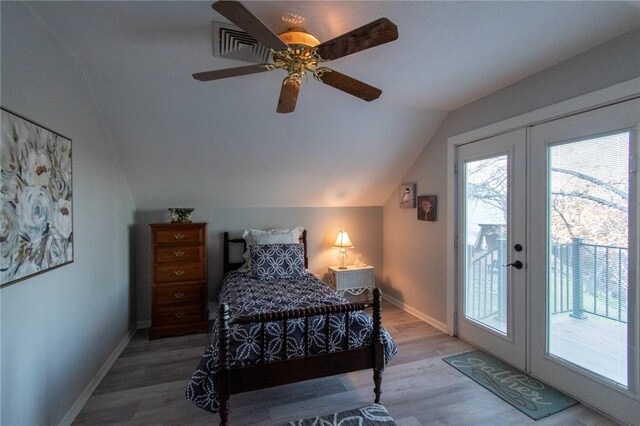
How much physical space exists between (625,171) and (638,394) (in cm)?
139

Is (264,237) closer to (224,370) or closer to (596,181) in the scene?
(224,370)

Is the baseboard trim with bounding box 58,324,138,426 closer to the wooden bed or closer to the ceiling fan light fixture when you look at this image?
the wooden bed

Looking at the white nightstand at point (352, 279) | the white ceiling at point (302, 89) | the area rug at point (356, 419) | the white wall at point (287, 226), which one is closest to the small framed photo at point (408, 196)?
the white ceiling at point (302, 89)

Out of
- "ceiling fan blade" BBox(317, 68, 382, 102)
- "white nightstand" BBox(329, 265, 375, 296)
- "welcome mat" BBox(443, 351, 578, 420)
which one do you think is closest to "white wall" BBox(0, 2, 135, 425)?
"ceiling fan blade" BBox(317, 68, 382, 102)

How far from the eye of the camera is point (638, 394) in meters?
1.82

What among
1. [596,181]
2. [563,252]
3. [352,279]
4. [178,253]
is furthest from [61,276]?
[596,181]

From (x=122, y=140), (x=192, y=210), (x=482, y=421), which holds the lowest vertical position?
(x=482, y=421)

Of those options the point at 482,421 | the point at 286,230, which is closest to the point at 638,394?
the point at 482,421

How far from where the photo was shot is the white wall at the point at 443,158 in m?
1.97

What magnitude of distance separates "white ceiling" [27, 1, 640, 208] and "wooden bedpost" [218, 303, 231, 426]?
1.73m

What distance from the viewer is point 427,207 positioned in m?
3.54

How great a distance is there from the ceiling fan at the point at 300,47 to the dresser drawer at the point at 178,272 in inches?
87.1

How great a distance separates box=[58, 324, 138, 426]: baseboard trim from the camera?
192cm

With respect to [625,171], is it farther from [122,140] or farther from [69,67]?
[122,140]
